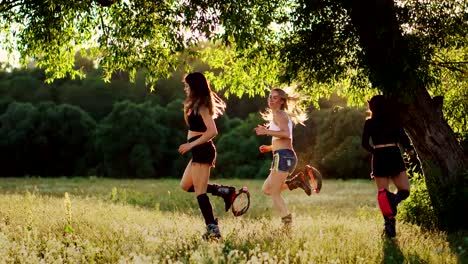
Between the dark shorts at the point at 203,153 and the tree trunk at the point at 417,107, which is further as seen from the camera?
the tree trunk at the point at 417,107

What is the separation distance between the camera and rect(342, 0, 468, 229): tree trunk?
10484 millimetres

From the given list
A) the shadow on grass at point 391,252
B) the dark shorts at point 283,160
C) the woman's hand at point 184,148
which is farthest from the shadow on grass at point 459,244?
the woman's hand at point 184,148

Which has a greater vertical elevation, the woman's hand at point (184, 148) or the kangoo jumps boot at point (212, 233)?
the woman's hand at point (184, 148)

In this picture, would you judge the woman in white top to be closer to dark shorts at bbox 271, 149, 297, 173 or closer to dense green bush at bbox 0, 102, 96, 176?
dark shorts at bbox 271, 149, 297, 173

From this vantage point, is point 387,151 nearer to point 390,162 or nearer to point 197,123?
point 390,162

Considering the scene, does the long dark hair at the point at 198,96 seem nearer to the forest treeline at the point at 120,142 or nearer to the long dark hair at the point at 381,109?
the long dark hair at the point at 381,109

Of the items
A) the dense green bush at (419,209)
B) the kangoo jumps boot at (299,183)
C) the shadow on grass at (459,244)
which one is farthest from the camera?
the dense green bush at (419,209)

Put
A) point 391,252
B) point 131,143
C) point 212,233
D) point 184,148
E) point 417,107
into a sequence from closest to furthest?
point 391,252 → point 184,148 → point 212,233 → point 417,107 → point 131,143

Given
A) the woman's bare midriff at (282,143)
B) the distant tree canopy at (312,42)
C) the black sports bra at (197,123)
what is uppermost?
the distant tree canopy at (312,42)

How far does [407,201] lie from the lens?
12.1m

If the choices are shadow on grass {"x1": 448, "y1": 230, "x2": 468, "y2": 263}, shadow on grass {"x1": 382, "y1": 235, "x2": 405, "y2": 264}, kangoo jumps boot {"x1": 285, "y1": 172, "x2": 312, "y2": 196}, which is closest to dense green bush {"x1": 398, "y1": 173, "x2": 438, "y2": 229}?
shadow on grass {"x1": 448, "y1": 230, "x2": 468, "y2": 263}

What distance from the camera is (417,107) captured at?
36.0 feet

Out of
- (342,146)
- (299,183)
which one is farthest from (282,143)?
(342,146)

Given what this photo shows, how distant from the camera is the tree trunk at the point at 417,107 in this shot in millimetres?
10484
